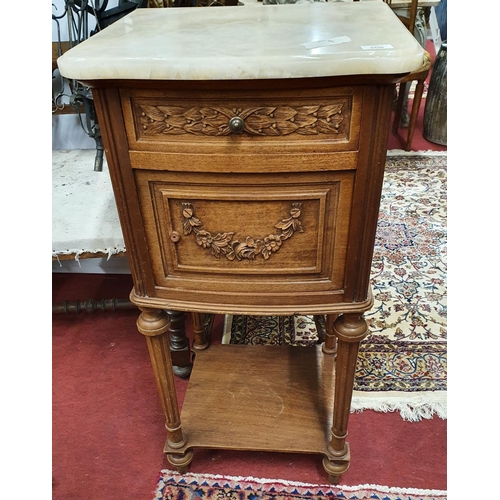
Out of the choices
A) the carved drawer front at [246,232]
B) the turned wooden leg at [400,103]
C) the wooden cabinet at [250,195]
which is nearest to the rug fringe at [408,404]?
the wooden cabinet at [250,195]

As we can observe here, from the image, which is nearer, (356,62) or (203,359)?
(356,62)

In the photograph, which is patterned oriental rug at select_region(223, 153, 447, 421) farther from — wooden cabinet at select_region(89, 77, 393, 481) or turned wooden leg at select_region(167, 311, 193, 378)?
wooden cabinet at select_region(89, 77, 393, 481)

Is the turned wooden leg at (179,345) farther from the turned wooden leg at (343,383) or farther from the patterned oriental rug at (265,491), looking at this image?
the turned wooden leg at (343,383)

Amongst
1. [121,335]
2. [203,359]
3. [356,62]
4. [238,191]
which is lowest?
[121,335]

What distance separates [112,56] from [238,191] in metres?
0.25

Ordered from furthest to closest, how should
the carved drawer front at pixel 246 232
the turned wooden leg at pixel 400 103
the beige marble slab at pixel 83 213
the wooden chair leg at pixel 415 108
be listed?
1. the turned wooden leg at pixel 400 103
2. the wooden chair leg at pixel 415 108
3. the beige marble slab at pixel 83 213
4. the carved drawer front at pixel 246 232

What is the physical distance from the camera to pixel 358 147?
2.13 ft

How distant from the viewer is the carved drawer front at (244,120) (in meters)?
0.62

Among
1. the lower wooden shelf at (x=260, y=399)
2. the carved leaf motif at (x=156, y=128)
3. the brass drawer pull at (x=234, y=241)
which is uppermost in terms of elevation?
the carved leaf motif at (x=156, y=128)

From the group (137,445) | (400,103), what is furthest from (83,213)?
(400,103)

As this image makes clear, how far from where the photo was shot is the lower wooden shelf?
1.02 meters

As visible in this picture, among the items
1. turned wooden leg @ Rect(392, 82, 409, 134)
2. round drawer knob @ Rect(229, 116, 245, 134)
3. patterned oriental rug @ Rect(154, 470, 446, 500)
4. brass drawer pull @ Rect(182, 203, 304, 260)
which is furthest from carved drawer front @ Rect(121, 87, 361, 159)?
turned wooden leg @ Rect(392, 82, 409, 134)

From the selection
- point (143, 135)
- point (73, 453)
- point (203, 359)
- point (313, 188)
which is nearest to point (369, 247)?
point (313, 188)

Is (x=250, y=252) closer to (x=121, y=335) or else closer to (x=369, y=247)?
(x=369, y=247)
